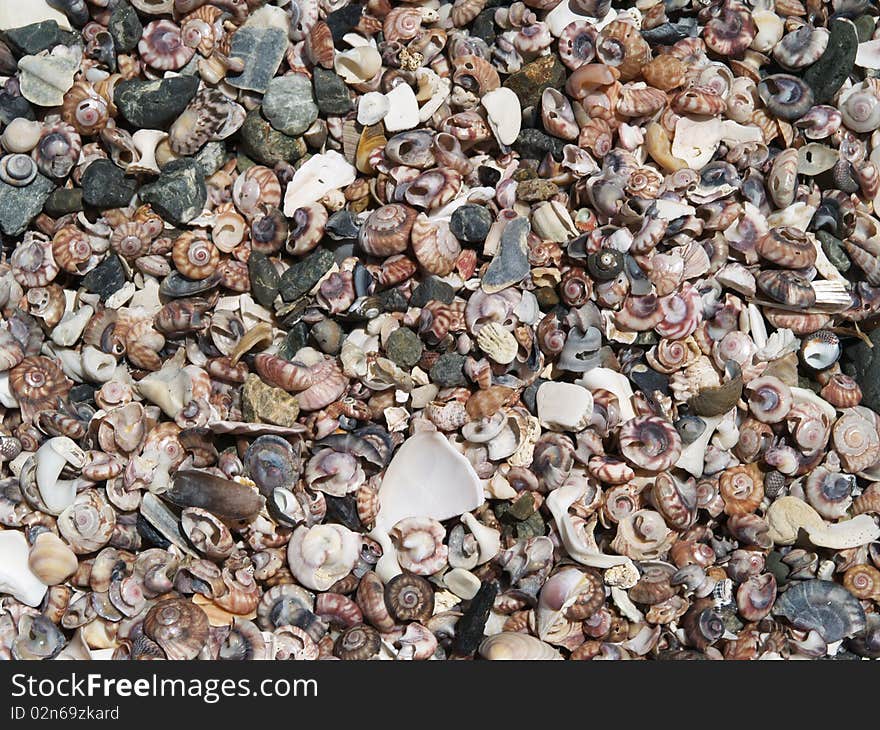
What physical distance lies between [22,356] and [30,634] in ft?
2.73

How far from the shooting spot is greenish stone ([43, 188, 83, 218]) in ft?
10.3

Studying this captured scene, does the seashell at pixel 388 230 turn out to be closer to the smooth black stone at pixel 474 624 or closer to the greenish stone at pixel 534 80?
the greenish stone at pixel 534 80

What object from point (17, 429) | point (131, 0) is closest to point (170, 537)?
point (17, 429)

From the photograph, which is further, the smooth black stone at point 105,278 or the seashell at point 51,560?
the smooth black stone at point 105,278

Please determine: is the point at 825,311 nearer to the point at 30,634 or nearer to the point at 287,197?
the point at 287,197

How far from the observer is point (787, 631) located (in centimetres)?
294

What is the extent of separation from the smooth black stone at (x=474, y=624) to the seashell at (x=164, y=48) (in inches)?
76.0

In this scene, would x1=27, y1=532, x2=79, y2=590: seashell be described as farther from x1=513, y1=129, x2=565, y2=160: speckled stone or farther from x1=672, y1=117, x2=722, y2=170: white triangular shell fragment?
x1=672, y1=117, x2=722, y2=170: white triangular shell fragment

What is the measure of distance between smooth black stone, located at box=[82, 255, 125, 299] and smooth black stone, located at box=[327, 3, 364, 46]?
40.1 inches

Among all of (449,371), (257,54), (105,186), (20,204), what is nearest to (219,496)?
(449,371)

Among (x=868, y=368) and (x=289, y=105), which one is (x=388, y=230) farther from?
(x=868, y=368)

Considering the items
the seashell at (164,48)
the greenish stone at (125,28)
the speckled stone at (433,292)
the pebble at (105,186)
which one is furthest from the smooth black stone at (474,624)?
the greenish stone at (125,28)

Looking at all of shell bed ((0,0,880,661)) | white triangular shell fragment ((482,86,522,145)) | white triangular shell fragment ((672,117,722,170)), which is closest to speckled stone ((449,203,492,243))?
shell bed ((0,0,880,661))

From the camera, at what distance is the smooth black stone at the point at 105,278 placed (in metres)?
3.12
